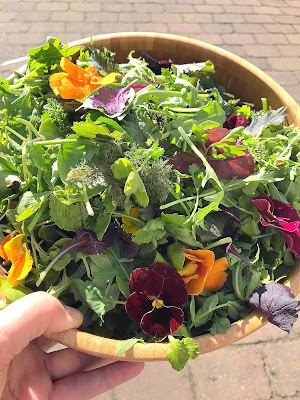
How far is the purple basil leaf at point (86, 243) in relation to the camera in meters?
0.76

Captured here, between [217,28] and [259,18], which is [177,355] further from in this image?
[259,18]

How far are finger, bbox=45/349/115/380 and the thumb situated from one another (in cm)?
29

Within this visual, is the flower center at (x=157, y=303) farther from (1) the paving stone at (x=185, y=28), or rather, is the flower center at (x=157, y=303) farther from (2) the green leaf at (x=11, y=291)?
(1) the paving stone at (x=185, y=28)

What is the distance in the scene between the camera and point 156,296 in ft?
2.52

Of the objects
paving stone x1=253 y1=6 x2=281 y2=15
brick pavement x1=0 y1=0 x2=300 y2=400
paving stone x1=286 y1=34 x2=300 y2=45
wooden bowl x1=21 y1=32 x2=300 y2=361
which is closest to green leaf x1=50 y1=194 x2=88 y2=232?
wooden bowl x1=21 y1=32 x2=300 y2=361

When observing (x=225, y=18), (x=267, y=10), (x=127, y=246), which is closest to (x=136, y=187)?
(x=127, y=246)

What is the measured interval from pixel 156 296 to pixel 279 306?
0.81ft

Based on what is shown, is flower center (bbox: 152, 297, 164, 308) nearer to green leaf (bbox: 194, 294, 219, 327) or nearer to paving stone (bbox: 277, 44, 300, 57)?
green leaf (bbox: 194, 294, 219, 327)

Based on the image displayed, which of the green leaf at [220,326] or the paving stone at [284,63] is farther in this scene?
the paving stone at [284,63]

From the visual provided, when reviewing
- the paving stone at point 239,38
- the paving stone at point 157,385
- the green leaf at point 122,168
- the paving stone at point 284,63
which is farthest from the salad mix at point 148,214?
the paving stone at point 239,38

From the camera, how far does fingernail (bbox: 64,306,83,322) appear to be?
77cm

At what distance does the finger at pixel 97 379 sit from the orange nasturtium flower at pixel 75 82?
28.4 inches

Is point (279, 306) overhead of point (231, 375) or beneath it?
overhead

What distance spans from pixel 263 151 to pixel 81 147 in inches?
16.2
